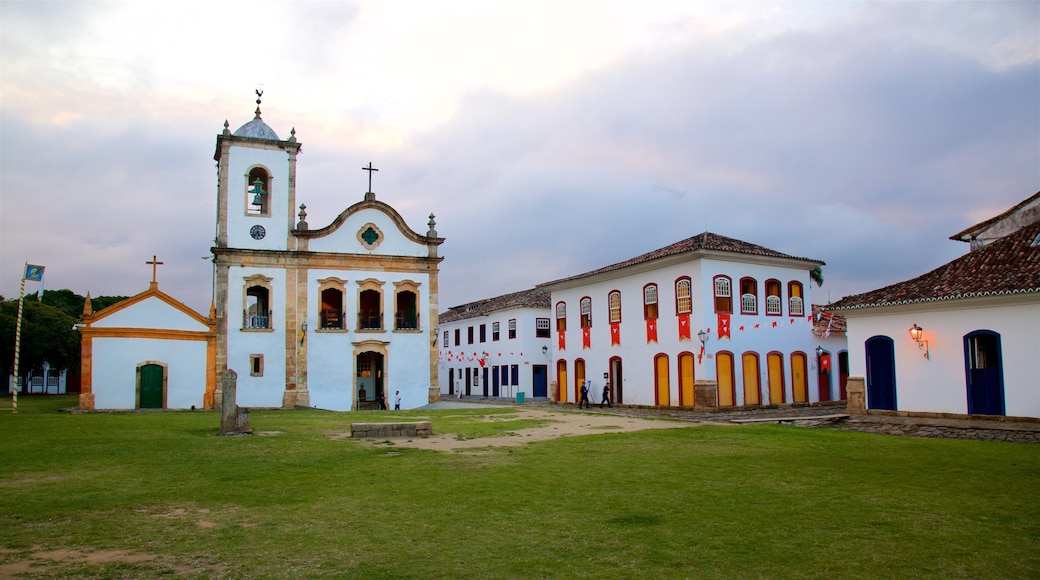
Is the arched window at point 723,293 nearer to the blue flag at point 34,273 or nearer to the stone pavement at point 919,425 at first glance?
the stone pavement at point 919,425

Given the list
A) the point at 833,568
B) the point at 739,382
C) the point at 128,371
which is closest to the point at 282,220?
the point at 128,371

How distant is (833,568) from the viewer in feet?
18.9

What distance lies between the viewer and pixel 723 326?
26.1 meters

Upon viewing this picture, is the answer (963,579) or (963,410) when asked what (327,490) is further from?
(963,410)

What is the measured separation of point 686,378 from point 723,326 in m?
2.25

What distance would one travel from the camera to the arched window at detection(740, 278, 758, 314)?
1057 inches

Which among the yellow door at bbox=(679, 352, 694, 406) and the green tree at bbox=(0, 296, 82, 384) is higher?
the green tree at bbox=(0, 296, 82, 384)

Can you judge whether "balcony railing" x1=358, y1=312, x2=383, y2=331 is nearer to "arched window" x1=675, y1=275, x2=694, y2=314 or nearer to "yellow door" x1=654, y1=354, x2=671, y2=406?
"yellow door" x1=654, y1=354, x2=671, y2=406

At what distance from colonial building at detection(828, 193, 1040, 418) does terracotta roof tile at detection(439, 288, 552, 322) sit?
18672 millimetres

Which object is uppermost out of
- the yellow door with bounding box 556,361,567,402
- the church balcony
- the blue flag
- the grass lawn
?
the blue flag

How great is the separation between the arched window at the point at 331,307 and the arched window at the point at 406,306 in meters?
2.22

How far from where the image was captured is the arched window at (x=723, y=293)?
2620cm

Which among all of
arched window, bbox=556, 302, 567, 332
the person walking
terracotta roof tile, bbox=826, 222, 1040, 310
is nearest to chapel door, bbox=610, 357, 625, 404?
the person walking

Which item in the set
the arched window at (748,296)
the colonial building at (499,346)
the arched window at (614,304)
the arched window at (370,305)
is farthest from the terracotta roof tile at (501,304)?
the arched window at (748,296)
